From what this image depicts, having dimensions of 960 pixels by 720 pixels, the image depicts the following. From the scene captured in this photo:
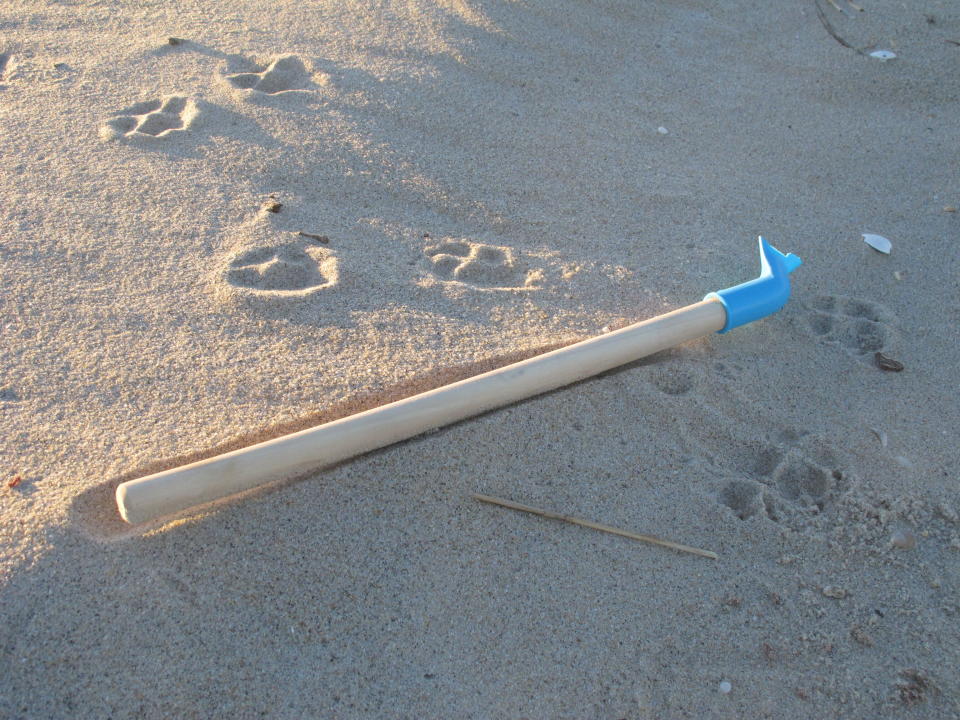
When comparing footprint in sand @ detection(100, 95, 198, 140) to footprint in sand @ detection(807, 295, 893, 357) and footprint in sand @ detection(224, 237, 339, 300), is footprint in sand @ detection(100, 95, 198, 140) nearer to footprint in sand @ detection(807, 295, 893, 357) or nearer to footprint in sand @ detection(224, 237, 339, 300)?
footprint in sand @ detection(224, 237, 339, 300)

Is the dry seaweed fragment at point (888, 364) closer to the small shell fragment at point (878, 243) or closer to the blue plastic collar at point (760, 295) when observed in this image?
the blue plastic collar at point (760, 295)

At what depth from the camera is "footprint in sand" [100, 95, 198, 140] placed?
7.64 ft

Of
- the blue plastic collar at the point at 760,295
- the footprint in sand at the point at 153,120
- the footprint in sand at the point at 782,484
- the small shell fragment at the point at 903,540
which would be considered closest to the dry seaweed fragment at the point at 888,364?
the blue plastic collar at the point at 760,295

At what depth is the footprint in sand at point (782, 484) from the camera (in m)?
1.50

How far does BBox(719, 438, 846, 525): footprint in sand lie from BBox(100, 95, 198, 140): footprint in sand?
1.81m

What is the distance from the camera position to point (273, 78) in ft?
8.63

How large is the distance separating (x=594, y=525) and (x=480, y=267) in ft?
2.58

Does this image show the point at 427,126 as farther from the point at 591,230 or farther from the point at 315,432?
the point at 315,432

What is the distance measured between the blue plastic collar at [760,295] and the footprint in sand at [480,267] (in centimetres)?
45

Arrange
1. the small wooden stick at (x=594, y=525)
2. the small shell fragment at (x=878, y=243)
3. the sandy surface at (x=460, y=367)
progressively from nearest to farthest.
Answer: the sandy surface at (x=460, y=367) → the small wooden stick at (x=594, y=525) → the small shell fragment at (x=878, y=243)

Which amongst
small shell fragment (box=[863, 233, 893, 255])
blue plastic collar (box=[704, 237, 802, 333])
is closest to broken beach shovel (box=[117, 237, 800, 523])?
blue plastic collar (box=[704, 237, 802, 333])

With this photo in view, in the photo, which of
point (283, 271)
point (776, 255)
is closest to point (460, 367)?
point (283, 271)

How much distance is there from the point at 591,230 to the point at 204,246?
1.00 metres

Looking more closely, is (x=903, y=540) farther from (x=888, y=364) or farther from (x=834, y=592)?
(x=888, y=364)
